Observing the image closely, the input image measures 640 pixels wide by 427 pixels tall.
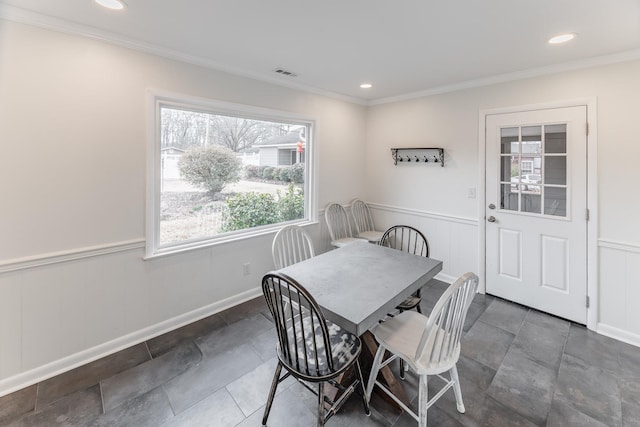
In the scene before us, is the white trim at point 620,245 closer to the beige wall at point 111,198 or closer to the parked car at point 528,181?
the beige wall at point 111,198

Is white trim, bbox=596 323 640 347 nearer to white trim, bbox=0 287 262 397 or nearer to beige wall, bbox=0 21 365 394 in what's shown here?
white trim, bbox=0 287 262 397

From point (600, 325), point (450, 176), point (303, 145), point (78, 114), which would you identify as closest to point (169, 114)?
point (78, 114)

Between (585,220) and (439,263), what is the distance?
1.63 metres

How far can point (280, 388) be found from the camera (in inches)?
76.0

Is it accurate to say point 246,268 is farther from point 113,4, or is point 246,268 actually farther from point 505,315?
point 505,315

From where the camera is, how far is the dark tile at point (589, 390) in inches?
68.9

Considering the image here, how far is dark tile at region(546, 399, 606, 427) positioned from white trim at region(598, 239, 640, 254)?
1.54 m

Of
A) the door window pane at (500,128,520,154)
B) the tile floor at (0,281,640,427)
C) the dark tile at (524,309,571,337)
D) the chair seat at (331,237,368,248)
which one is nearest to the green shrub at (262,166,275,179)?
the chair seat at (331,237,368,248)

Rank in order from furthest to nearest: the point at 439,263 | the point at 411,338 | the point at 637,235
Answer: the point at 637,235
the point at 439,263
the point at 411,338

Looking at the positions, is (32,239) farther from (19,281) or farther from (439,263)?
(439,263)

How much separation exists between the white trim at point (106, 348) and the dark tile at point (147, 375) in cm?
33

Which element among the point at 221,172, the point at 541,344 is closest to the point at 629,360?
the point at 541,344

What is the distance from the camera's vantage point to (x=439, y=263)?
7.18 ft

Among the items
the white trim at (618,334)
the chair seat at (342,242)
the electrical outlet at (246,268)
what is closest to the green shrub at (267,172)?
the electrical outlet at (246,268)
